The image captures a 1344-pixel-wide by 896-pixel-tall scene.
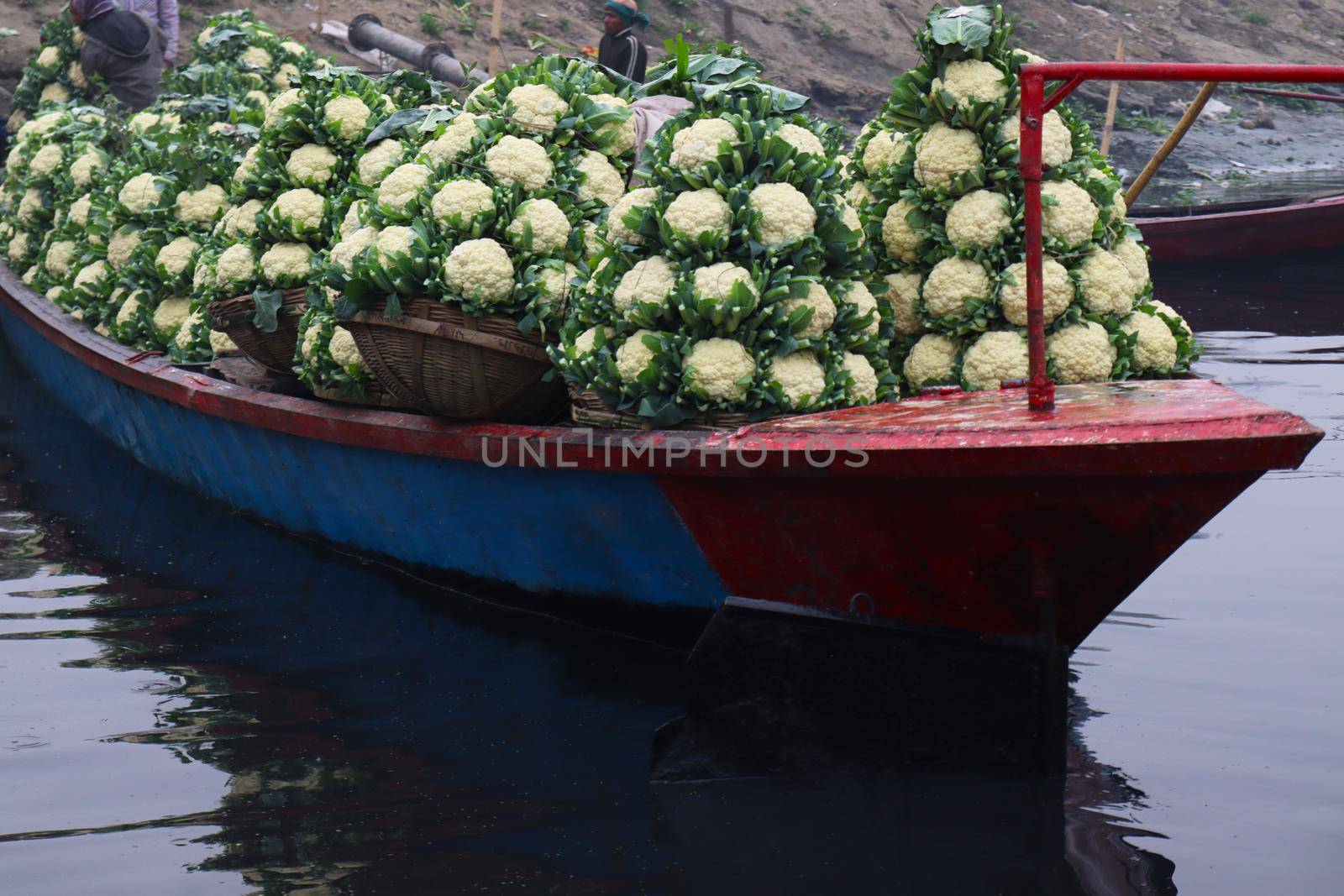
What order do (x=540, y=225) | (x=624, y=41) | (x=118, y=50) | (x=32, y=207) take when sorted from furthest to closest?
1. (x=118, y=50)
2. (x=624, y=41)
3. (x=32, y=207)
4. (x=540, y=225)

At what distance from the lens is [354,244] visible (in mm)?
4559

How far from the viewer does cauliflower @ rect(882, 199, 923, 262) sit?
4301mm

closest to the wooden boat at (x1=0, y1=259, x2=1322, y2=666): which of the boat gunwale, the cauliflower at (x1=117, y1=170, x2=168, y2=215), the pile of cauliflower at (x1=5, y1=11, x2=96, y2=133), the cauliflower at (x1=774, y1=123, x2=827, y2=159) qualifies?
the boat gunwale

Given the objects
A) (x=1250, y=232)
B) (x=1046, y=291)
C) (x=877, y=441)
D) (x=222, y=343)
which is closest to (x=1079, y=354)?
(x=1046, y=291)

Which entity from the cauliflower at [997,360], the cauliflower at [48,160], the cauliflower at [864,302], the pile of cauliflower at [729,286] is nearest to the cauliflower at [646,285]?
the pile of cauliflower at [729,286]

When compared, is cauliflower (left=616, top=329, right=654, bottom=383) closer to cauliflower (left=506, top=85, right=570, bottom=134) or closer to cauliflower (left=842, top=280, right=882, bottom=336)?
cauliflower (left=842, top=280, right=882, bottom=336)

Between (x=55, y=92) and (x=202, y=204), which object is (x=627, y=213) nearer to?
(x=202, y=204)

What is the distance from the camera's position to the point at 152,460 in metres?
6.87

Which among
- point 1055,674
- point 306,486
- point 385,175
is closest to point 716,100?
point 385,175

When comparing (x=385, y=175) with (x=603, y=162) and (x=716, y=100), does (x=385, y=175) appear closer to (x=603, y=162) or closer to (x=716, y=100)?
(x=603, y=162)

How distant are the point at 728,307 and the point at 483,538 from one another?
4.54 ft

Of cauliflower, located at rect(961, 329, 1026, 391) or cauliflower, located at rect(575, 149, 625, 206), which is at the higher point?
cauliflower, located at rect(575, 149, 625, 206)

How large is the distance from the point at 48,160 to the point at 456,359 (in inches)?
201

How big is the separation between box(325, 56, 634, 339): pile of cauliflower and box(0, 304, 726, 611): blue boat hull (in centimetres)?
57
